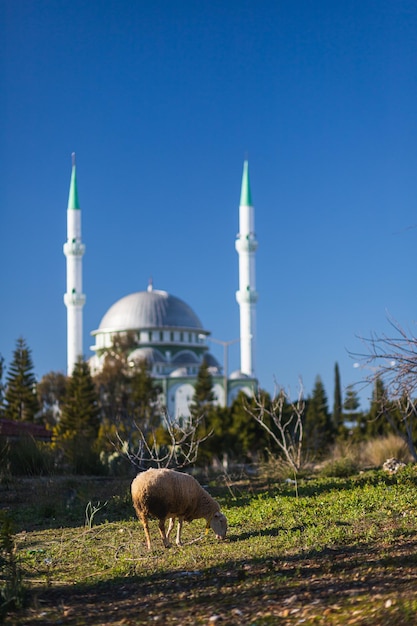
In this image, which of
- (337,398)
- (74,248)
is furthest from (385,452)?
(74,248)

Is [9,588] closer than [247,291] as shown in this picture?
Yes

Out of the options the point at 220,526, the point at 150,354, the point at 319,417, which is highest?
the point at 150,354

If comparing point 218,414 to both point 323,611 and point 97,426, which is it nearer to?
point 97,426

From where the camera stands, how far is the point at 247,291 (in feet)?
227

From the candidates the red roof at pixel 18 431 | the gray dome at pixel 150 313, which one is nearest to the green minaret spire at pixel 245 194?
the gray dome at pixel 150 313

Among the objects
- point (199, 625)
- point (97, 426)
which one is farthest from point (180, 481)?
point (97, 426)

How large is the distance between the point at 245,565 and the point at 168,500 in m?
1.61

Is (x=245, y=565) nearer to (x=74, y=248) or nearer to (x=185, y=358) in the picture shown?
(x=74, y=248)

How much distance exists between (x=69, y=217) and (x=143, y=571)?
2661 inches

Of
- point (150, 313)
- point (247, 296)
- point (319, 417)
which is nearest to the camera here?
point (319, 417)

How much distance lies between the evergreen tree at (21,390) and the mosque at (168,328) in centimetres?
1095

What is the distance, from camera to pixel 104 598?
683 cm

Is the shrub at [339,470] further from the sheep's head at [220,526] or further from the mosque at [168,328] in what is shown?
the mosque at [168,328]

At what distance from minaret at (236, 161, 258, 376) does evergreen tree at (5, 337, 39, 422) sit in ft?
70.0
